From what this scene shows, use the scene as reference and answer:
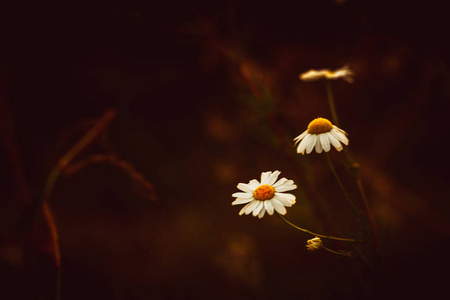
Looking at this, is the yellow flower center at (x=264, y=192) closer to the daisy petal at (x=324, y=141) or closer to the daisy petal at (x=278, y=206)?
the daisy petal at (x=278, y=206)

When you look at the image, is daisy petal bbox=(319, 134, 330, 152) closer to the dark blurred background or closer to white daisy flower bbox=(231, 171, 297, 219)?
white daisy flower bbox=(231, 171, 297, 219)

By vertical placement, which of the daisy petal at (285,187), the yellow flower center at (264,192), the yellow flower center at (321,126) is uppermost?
the yellow flower center at (321,126)

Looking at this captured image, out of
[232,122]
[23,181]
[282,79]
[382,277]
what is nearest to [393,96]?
[282,79]

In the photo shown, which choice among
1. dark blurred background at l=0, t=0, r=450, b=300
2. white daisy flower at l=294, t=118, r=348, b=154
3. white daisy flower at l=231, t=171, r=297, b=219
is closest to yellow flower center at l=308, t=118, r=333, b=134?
white daisy flower at l=294, t=118, r=348, b=154

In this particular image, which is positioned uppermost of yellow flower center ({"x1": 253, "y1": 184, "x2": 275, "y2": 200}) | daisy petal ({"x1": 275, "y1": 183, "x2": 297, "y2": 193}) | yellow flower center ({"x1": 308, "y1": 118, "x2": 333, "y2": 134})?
yellow flower center ({"x1": 308, "y1": 118, "x2": 333, "y2": 134})

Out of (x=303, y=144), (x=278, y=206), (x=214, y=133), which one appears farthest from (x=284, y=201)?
(x=214, y=133)

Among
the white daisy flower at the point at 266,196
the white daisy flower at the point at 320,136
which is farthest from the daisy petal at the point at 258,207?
the white daisy flower at the point at 320,136

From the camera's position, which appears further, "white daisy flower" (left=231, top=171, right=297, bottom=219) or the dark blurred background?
the dark blurred background

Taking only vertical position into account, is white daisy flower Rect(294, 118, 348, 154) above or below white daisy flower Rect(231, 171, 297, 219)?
above
